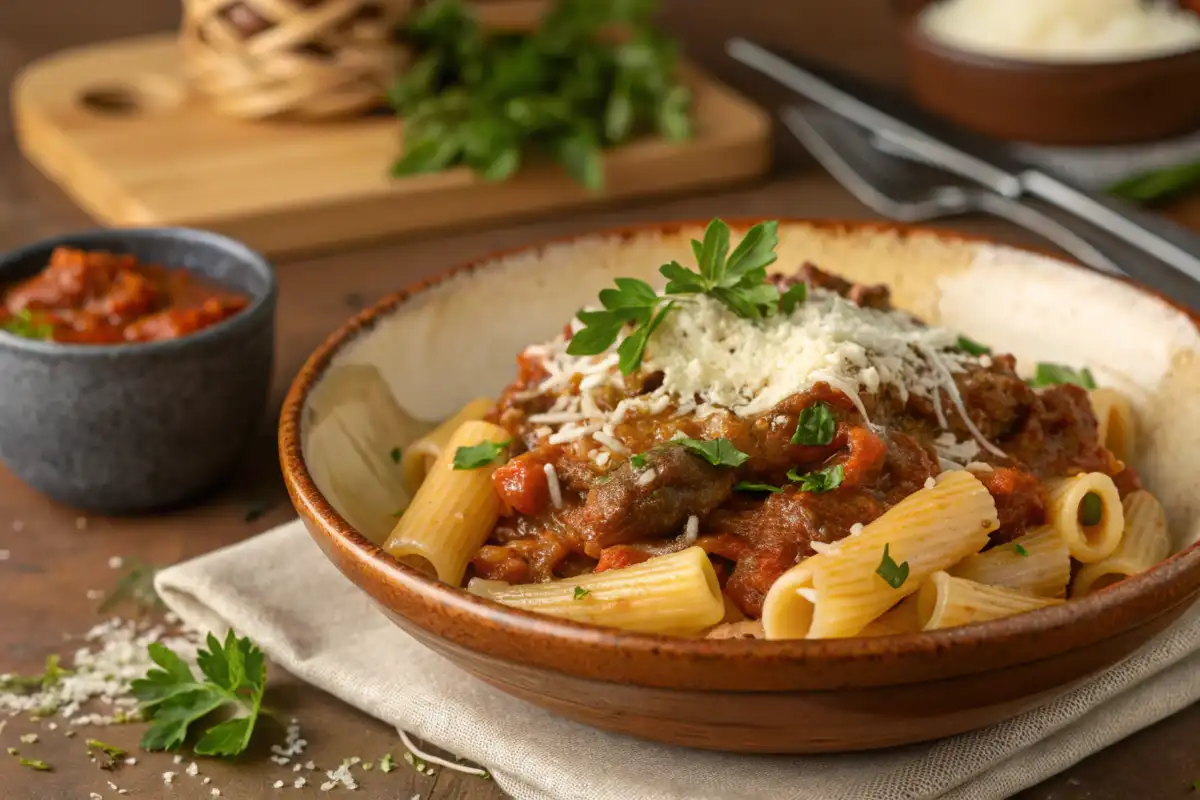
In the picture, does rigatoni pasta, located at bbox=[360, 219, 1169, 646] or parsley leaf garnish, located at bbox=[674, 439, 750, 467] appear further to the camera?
parsley leaf garnish, located at bbox=[674, 439, 750, 467]

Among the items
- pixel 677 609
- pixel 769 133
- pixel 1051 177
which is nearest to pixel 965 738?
pixel 677 609

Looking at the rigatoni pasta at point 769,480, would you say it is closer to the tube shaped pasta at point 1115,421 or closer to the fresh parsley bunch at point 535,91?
the tube shaped pasta at point 1115,421

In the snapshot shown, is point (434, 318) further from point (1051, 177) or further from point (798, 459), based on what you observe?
point (1051, 177)

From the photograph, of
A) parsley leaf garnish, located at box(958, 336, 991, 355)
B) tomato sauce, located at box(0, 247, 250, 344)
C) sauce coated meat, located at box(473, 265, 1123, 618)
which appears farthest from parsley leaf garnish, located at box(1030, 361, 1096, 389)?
tomato sauce, located at box(0, 247, 250, 344)

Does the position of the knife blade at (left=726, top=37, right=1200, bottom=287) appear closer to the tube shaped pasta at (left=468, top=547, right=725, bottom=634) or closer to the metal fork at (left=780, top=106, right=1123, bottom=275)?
the metal fork at (left=780, top=106, right=1123, bottom=275)

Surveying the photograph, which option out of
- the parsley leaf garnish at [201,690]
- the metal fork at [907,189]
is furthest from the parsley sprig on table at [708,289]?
the metal fork at [907,189]

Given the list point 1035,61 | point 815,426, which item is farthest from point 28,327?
point 1035,61

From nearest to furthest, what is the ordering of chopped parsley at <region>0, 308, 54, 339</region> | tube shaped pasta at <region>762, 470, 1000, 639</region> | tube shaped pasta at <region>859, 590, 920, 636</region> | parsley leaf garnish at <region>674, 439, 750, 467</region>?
tube shaped pasta at <region>762, 470, 1000, 639</region> → tube shaped pasta at <region>859, 590, 920, 636</region> → parsley leaf garnish at <region>674, 439, 750, 467</region> → chopped parsley at <region>0, 308, 54, 339</region>
